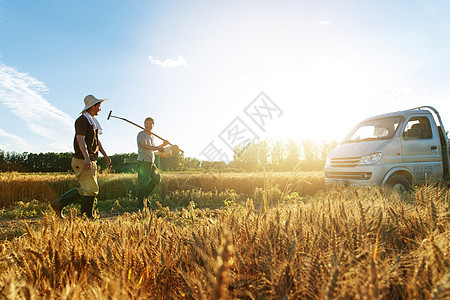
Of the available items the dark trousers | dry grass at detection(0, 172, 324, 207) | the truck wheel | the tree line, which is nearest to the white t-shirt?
the dark trousers

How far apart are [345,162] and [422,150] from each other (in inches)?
74.2

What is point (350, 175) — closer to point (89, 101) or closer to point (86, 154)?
point (86, 154)

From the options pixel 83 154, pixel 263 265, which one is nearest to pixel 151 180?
pixel 83 154

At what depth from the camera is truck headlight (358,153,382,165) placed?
590 centimetres

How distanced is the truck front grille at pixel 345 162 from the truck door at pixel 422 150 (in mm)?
1094

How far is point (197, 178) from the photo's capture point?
10508mm

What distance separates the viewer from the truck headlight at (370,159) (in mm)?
5904

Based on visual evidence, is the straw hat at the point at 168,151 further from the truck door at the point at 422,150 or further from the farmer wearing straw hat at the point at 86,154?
the truck door at the point at 422,150

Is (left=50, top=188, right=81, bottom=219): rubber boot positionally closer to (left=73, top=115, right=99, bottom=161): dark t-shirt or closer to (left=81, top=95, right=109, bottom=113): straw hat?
(left=73, top=115, right=99, bottom=161): dark t-shirt

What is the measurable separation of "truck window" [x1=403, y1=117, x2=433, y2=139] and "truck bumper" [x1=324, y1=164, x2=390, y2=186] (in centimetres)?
142

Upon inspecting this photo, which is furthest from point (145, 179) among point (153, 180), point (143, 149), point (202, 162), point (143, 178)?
point (202, 162)

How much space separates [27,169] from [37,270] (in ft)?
136

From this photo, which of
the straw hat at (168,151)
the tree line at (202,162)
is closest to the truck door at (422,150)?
the straw hat at (168,151)

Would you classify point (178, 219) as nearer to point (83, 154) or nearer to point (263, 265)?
point (83, 154)
